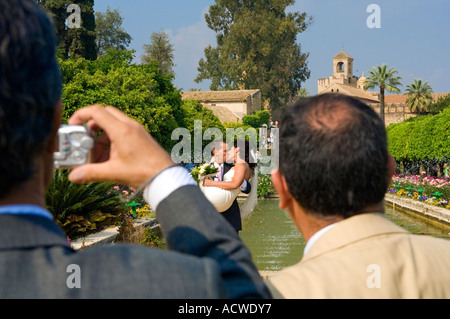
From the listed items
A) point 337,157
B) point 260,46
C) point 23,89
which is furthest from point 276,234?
point 260,46

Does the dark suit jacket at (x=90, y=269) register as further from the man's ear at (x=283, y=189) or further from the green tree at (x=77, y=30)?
the green tree at (x=77, y=30)

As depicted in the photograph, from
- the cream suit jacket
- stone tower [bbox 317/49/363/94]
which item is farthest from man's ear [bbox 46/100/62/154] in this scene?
stone tower [bbox 317/49/363/94]

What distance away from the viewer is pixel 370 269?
1.42m

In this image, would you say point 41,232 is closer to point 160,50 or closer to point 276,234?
point 276,234

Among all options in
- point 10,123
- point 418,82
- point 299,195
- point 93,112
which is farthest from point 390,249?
point 418,82

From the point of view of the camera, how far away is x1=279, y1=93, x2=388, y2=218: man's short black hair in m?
1.52

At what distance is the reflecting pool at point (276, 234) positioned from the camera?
26.7ft

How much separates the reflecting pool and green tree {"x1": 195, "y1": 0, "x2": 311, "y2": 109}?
116 ft

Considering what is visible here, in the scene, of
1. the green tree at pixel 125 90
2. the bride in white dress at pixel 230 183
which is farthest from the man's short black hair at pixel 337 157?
the green tree at pixel 125 90

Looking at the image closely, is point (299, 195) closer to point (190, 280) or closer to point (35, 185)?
point (190, 280)

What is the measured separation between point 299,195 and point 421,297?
16.2 inches

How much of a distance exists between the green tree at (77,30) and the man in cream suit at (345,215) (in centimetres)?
3233

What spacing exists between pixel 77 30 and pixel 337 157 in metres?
32.7

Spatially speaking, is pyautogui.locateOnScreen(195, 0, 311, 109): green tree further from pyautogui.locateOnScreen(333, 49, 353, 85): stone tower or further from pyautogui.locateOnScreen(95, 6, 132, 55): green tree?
pyautogui.locateOnScreen(333, 49, 353, 85): stone tower
